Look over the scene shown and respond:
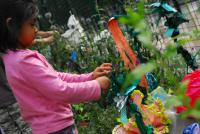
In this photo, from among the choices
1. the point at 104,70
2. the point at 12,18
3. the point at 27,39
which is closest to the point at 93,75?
the point at 104,70

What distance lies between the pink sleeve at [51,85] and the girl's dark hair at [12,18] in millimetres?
158

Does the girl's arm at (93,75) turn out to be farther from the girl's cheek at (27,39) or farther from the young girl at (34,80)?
the girl's cheek at (27,39)

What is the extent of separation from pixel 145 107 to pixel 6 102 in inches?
40.2

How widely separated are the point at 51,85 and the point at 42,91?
69 millimetres

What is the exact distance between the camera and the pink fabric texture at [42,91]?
2.04 metres

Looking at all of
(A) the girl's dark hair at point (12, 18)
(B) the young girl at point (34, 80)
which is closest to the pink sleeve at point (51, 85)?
(B) the young girl at point (34, 80)

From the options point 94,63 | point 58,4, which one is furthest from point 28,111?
point 58,4

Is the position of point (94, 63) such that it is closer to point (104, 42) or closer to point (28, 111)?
point (104, 42)

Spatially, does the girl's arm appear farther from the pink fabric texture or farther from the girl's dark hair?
the girl's dark hair

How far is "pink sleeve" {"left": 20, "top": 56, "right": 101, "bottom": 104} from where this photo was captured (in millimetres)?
2029

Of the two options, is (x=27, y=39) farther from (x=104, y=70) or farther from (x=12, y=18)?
(x=104, y=70)

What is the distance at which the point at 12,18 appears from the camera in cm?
218

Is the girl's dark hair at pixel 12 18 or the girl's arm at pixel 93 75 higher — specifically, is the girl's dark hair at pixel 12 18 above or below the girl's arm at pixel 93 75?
above

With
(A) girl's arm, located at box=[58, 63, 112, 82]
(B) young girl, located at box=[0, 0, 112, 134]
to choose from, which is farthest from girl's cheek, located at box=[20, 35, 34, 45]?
(A) girl's arm, located at box=[58, 63, 112, 82]
